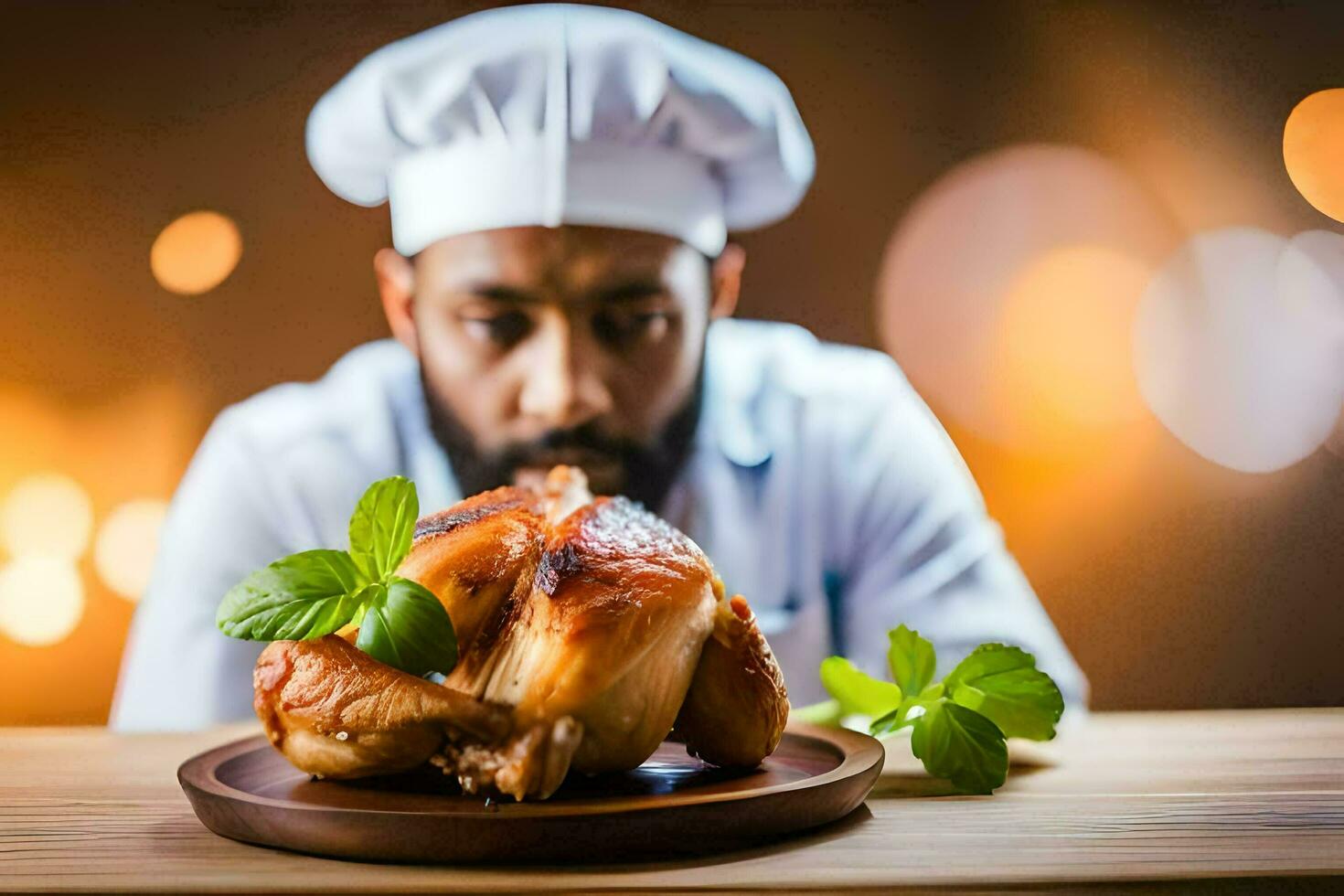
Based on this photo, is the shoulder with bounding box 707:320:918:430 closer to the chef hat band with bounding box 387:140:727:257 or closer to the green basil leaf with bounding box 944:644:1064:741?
the chef hat band with bounding box 387:140:727:257

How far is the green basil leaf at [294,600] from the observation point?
702 mm

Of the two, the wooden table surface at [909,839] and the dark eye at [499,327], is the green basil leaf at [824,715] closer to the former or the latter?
the wooden table surface at [909,839]

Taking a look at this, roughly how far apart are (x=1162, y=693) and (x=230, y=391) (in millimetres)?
1247

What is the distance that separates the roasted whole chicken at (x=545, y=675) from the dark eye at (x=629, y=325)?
619 mm

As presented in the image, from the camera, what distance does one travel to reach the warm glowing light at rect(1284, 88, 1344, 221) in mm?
1533

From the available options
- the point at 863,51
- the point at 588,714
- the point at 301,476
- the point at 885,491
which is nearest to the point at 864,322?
the point at 885,491

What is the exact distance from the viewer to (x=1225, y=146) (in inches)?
60.3

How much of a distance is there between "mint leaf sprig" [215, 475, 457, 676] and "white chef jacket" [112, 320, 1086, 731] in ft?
2.27

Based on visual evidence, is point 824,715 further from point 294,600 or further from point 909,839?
point 294,600

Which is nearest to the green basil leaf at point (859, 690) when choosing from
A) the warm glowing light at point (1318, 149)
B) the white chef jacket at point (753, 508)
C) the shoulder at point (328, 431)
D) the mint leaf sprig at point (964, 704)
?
the mint leaf sprig at point (964, 704)

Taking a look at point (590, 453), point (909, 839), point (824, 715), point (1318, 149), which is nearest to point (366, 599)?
point (909, 839)

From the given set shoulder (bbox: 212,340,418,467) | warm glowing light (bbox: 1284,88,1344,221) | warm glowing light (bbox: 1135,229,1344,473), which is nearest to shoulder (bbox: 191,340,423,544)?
shoulder (bbox: 212,340,418,467)

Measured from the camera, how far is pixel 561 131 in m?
1.37

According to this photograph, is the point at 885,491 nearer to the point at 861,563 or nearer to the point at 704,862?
the point at 861,563
